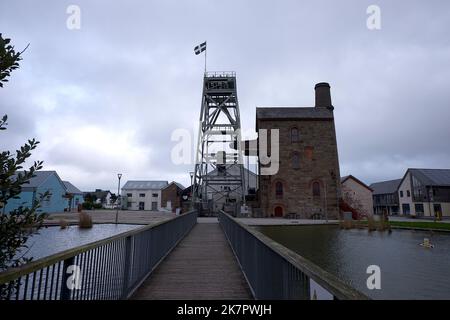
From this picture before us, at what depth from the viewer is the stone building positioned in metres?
35.5

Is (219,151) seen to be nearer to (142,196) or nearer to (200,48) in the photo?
(200,48)

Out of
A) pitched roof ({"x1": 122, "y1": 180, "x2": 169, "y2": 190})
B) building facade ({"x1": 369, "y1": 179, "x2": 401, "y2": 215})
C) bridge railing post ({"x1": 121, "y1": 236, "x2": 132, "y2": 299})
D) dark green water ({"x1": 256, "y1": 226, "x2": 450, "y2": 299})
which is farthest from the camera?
pitched roof ({"x1": 122, "y1": 180, "x2": 169, "y2": 190})

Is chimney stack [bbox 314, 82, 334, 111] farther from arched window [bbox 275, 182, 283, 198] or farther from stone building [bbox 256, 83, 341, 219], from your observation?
arched window [bbox 275, 182, 283, 198]

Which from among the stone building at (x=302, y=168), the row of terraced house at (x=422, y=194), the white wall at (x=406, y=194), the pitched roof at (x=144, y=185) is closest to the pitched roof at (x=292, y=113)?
the stone building at (x=302, y=168)

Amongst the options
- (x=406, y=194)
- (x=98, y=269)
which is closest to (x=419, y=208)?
(x=406, y=194)

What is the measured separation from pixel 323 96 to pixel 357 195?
1476 cm

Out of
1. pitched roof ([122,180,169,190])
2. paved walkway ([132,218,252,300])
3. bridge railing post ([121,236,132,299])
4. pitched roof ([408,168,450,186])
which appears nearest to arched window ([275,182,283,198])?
paved walkway ([132,218,252,300])

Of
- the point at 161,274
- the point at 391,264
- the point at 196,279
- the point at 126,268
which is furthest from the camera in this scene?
the point at 391,264

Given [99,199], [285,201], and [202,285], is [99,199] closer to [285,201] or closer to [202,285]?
[285,201]

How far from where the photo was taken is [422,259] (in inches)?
446

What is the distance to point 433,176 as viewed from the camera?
49.5 m

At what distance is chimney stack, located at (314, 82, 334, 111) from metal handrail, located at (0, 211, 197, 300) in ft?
129

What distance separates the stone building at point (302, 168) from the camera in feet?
116
